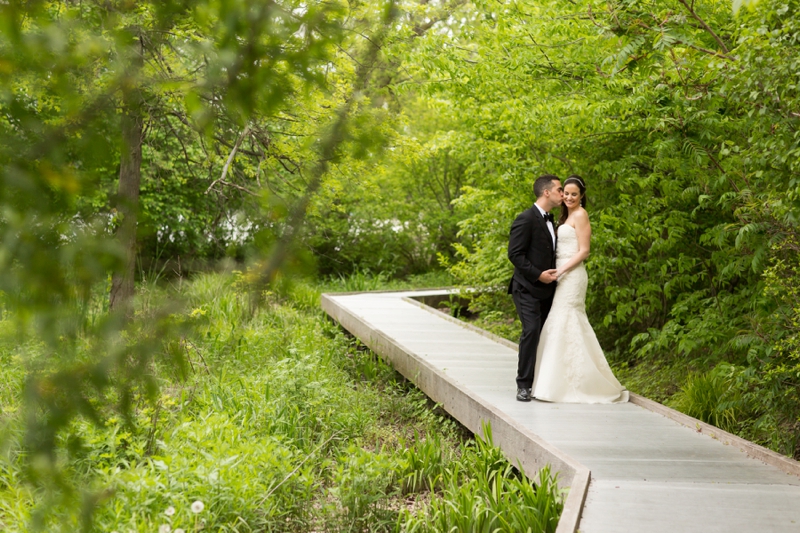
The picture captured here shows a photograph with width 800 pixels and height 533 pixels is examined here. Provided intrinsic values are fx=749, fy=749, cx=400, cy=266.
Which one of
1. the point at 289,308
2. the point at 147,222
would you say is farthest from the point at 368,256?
the point at 147,222

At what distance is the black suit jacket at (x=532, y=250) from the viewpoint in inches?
255

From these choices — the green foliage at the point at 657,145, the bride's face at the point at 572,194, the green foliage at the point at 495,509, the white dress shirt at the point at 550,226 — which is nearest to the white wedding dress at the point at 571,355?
the white dress shirt at the point at 550,226

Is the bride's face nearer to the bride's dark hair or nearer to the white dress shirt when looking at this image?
the bride's dark hair

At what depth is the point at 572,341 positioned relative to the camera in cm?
641

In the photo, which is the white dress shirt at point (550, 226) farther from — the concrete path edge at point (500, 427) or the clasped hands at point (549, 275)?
the concrete path edge at point (500, 427)

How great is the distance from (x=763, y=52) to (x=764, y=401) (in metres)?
2.42

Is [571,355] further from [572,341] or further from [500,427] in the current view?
[500,427]

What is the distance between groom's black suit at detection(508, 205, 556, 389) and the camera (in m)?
6.43

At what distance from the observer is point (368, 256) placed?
19547 mm

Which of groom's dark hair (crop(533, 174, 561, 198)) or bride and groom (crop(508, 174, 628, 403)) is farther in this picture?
groom's dark hair (crop(533, 174, 561, 198))

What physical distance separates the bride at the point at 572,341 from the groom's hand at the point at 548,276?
6cm

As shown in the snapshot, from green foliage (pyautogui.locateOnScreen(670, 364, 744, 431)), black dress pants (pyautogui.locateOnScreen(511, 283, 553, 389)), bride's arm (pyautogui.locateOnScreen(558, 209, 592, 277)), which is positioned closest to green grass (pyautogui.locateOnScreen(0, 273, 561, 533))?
black dress pants (pyautogui.locateOnScreen(511, 283, 553, 389))

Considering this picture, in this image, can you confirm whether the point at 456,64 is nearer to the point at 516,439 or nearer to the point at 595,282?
the point at 595,282

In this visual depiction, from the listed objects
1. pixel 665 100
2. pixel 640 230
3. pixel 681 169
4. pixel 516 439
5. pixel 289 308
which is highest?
pixel 665 100
